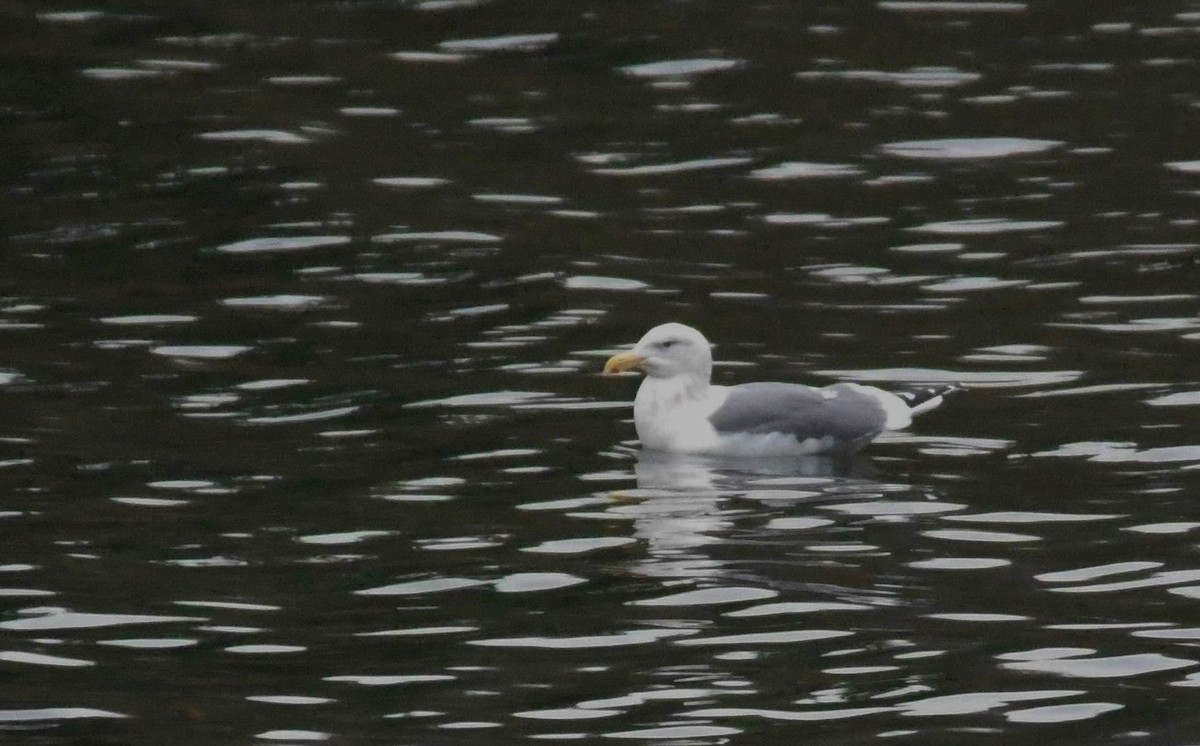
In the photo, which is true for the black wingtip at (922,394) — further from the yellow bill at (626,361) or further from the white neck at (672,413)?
the yellow bill at (626,361)

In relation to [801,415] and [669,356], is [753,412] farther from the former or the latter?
[669,356]

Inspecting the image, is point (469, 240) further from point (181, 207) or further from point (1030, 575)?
point (1030, 575)

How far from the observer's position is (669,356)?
12.8m

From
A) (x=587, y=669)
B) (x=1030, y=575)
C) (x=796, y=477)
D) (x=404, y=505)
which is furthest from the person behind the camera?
(x=796, y=477)

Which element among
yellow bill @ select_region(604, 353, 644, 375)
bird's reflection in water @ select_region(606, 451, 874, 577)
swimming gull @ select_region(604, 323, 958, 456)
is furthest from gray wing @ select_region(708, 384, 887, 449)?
yellow bill @ select_region(604, 353, 644, 375)

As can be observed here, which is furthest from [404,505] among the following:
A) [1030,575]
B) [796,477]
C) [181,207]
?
[181,207]

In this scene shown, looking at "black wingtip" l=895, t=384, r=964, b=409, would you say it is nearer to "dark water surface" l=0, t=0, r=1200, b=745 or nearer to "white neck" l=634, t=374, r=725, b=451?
"dark water surface" l=0, t=0, r=1200, b=745

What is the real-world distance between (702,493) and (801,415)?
89 centimetres

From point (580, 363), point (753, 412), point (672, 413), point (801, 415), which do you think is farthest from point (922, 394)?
point (580, 363)

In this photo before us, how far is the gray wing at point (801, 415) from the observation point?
1247cm

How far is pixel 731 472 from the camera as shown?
1233cm

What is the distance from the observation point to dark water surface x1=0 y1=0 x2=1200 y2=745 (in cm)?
917

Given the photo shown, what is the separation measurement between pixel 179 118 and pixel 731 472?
8.22 m

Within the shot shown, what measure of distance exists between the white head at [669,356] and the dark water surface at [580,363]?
412 millimetres
